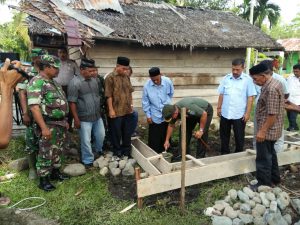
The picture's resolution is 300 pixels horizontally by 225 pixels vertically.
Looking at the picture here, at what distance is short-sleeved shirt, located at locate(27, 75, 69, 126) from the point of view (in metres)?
3.81

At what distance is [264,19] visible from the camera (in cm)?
2542

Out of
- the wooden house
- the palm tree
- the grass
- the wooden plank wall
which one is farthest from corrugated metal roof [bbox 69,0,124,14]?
the palm tree

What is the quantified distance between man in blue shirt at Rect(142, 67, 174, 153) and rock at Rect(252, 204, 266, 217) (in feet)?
7.94

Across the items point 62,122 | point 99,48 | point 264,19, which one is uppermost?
point 264,19

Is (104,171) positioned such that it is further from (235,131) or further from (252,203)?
(235,131)

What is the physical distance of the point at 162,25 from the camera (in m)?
7.19

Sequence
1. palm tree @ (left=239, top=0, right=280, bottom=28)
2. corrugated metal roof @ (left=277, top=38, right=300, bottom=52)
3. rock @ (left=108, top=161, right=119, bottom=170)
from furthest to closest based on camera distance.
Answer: palm tree @ (left=239, top=0, right=280, bottom=28), corrugated metal roof @ (left=277, top=38, right=300, bottom=52), rock @ (left=108, top=161, right=119, bottom=170)

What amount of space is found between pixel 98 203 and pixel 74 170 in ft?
3.30

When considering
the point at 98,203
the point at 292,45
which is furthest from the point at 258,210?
the point at 292,45

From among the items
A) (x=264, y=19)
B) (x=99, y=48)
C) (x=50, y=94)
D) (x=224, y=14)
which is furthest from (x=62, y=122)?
(x=264, y=19)

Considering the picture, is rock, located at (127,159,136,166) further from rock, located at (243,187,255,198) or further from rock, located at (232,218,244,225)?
rock, located at (232,218,244,225)

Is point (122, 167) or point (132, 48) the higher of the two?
point (132, 48)

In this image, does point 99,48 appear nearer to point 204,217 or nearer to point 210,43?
point 210,43

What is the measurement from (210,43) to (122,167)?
4.01 m
